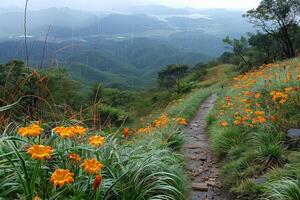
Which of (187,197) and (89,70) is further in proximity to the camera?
(89,70)

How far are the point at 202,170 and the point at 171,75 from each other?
6302 centimetres

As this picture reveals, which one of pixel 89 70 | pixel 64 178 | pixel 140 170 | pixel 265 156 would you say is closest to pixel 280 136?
pixel 265 156

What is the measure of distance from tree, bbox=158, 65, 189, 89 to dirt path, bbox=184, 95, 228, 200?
189 ft

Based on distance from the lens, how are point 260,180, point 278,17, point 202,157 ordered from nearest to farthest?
1. point 260,180
2. point 202,157
3. point 278,17

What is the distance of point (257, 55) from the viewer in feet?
143

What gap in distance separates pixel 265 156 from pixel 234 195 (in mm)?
764

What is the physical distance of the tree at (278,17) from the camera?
32500mm

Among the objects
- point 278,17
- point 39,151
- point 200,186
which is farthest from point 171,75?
point 39,151

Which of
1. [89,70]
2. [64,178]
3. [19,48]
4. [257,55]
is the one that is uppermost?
[19,48]

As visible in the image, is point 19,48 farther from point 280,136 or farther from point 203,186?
point 280,136

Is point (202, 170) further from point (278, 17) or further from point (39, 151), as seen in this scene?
point (278, 17)

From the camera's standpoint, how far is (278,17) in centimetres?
3284

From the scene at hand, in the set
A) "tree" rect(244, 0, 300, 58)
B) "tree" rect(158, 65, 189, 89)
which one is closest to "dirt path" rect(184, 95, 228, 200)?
"tree" rect(244, 0, 300, 58)

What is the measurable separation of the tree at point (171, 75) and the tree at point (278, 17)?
30998mm
